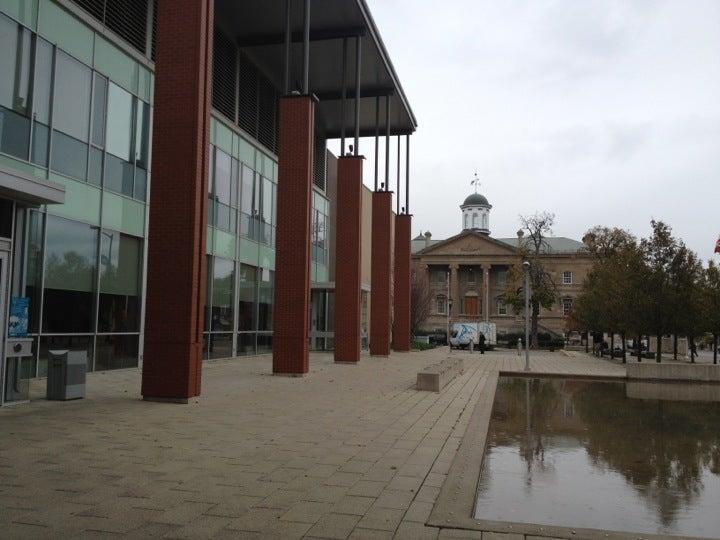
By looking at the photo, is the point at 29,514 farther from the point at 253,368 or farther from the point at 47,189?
the point at 253,368

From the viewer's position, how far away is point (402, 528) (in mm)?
5211

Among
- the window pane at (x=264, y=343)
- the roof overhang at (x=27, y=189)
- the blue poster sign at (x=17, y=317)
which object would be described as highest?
the roof overhang at (x=27, y=189)

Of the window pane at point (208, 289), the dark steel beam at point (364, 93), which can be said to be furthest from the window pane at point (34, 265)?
the dark steel beam at point (364, 93)

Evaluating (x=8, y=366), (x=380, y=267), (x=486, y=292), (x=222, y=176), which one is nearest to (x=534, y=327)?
(x=486, y=292)

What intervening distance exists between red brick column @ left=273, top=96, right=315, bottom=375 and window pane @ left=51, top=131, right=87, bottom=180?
5.29 m

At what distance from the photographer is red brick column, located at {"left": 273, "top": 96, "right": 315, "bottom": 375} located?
18.5m

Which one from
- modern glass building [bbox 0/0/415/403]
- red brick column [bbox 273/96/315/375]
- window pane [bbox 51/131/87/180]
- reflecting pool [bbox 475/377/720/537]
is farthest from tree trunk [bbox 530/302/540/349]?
window pane [bbox 51/131/87/180]

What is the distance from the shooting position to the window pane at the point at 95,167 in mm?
17656

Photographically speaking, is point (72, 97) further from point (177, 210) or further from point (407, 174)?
point (407, 174)

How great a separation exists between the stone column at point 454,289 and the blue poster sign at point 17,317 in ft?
276

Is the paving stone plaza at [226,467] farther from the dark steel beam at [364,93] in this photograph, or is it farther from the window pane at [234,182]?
the dark steel beam at [364,93]

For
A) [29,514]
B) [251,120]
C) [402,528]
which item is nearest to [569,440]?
[402,528]

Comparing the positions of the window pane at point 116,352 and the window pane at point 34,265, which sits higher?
the window pane at point 34,265

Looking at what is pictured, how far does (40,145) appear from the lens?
15742 mm
